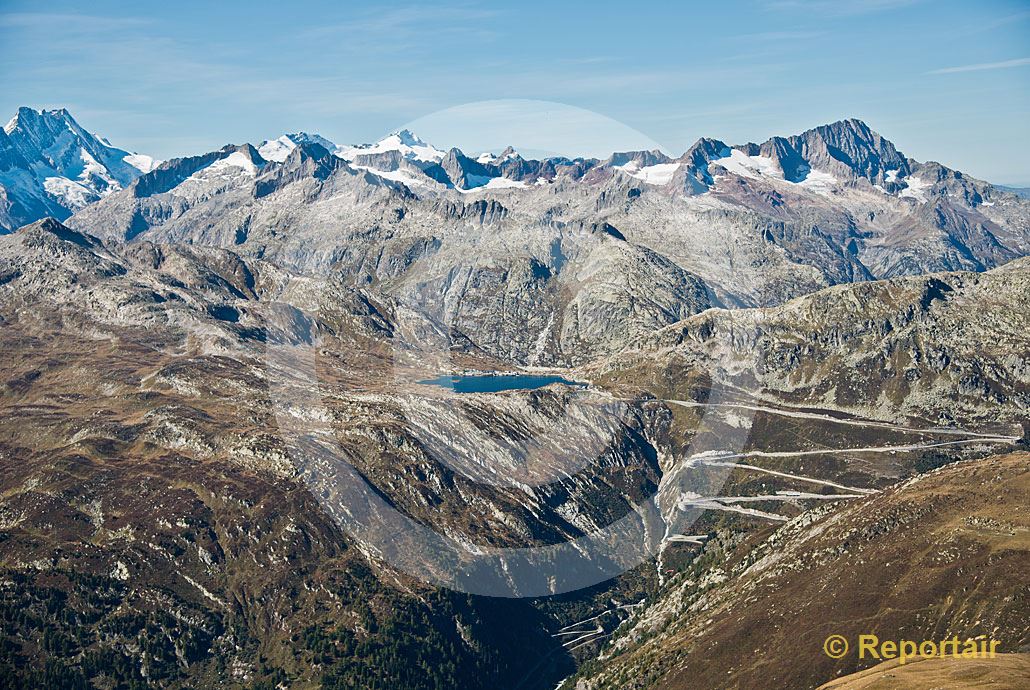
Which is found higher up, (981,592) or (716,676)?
(981,592)

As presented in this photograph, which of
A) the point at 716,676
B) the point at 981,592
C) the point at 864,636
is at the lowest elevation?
the point at 716,676

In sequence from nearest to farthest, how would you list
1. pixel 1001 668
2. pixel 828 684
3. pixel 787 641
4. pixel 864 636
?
pixel 1001 668, pixel 828 684, pixel 864 636, pixel 787 641

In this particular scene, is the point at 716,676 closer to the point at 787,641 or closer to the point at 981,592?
the point at 787,641

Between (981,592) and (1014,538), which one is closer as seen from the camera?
(981,592)

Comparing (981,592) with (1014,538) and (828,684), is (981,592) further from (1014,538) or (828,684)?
(828,684)

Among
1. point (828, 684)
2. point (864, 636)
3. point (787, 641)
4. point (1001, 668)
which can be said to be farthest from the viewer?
point (787, 641)

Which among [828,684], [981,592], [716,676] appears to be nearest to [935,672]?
[828,684]
